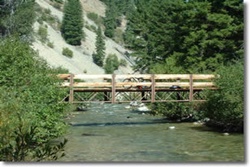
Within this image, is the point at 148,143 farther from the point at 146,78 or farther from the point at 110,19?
the point at 110,19

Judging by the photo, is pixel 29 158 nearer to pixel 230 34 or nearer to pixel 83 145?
pixel 83 145

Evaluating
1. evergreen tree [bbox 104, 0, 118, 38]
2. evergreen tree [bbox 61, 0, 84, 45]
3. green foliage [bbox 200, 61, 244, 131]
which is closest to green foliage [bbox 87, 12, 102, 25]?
evergreen tree [bbox 104, 0, 118, 38]

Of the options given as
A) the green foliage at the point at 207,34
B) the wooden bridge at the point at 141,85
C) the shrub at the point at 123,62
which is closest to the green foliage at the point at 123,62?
the shrub at the point at 123,62

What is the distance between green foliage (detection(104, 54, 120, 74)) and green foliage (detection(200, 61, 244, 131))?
48.0 meters

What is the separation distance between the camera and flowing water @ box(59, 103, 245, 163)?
14891 mm

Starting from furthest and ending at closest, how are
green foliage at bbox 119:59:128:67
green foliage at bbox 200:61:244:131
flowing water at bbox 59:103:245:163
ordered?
1. green foliage at bbox 119:59:128:67
2. green foliage at bbox 200:61:244:131
3. flowing water at bbox 59:103:245:163

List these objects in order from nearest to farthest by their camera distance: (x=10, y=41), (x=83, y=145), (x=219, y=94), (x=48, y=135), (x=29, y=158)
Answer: (x=29, y=158)
(x=48, y=135)
(x=10, y=41)
(x=83, y=145)
(x=219, y=94)

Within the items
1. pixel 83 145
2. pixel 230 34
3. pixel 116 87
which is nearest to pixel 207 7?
pixel 230 34

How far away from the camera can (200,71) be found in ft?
108

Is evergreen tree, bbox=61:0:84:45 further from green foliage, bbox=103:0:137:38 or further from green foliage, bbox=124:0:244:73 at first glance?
green foliage, bbox=124:0:244:73

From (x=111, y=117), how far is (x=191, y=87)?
27.6ft

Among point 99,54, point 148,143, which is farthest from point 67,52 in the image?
point 148,143

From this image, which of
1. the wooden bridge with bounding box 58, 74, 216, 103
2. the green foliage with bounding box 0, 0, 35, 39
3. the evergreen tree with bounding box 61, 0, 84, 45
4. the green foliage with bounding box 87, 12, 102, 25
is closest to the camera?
the wooden bridge with bounding box 58, 74, 216, 103

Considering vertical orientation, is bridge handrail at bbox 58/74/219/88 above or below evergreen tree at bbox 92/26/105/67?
below
